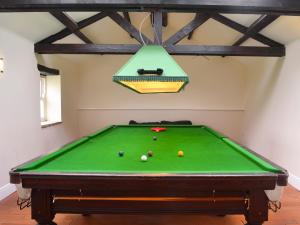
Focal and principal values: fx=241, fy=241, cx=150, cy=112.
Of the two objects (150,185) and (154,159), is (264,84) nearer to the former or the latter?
(154,159)

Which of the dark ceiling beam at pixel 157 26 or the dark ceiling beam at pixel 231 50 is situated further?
the dark ceiling beam at pixel 231 50

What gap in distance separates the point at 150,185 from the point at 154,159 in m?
0.46

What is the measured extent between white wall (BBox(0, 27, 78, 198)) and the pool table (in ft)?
4.53

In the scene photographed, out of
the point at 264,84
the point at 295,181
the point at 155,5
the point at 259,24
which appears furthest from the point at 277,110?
the point at 155,5

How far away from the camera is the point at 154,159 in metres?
2.08

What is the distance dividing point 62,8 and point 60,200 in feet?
6.12

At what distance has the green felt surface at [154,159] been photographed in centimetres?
177

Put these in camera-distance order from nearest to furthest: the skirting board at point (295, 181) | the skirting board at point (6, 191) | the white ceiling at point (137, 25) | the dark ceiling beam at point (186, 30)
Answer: the skirting board at point (6, 191) < the white ceiling at point (137, 25) < the skirting board at point (295, 181) < the dark ceiling beam at point (186, 30)

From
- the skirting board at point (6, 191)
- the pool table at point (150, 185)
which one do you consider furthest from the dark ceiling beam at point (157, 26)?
the skirting board at point (6, 191)

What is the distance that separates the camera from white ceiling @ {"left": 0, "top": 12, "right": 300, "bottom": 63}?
3.36 metres

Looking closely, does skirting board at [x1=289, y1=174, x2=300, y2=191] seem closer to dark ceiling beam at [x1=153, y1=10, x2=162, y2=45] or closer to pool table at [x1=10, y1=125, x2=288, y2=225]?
pool table at [x1=10, y1=125, x2=288, y2=225]

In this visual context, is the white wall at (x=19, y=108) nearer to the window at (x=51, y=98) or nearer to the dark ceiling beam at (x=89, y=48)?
the dark ceiling beam at (x=89, y=48)

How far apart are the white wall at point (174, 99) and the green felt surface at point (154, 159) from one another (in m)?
3.44

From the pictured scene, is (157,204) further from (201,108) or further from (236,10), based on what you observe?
(201,108)
